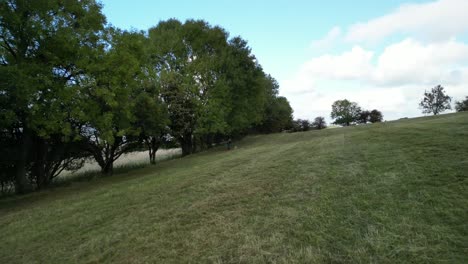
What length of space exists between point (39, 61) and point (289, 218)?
11295 millimetres

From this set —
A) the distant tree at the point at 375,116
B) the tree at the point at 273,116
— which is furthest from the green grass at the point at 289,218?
the distant tree at the point at 375,116

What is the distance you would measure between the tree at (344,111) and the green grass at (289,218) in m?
68.9

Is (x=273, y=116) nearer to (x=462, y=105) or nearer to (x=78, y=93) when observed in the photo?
(x=462, y=105)

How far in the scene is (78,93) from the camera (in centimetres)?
1172

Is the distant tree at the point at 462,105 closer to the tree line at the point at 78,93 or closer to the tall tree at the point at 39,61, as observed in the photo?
the tree line at the point at 78,93

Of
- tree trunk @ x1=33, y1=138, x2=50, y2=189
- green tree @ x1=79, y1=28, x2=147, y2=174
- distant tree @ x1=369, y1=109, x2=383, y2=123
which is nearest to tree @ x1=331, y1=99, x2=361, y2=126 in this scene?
distant tree @ x1=369, y1=109, x2=383, y2=123

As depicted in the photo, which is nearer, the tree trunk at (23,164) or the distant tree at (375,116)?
the tree trunk at (23,164)

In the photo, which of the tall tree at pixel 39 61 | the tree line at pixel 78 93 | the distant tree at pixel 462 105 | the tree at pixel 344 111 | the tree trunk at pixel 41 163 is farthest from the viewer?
the tree at pixel 344 111

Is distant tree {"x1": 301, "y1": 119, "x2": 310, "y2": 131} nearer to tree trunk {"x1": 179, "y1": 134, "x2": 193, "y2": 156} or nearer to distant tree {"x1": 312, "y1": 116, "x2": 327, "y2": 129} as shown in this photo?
distant tree {"x1": 312, "y1": 116, "x2": 327, "y2": 129}

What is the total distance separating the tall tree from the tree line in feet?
0.11

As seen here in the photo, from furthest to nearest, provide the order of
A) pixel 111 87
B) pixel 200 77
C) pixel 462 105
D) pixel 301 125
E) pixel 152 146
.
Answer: pixel 301 125 → pixel 462 105 → pixel 200 77 → pixel 152 146 → pixel 111 87

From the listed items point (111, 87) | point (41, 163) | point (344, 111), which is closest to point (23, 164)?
point (41, 163)

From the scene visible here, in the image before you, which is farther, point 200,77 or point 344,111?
point 344,111

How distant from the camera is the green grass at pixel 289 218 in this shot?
3.53 meters
